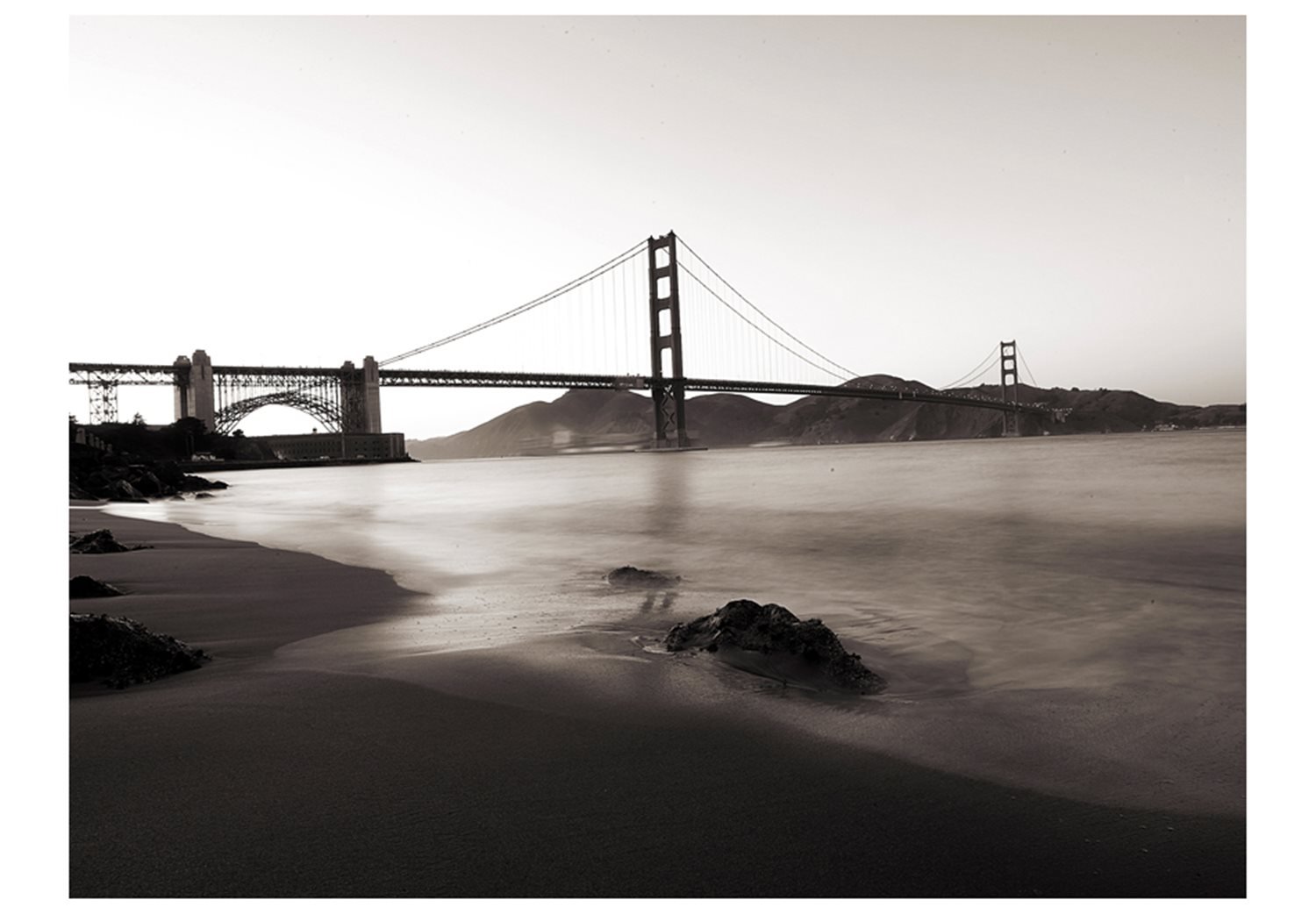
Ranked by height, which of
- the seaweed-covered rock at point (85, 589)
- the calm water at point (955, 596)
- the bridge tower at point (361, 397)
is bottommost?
the calm water at point (955, 596)

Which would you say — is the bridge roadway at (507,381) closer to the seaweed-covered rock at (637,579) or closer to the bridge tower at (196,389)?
the bridge tower at (196,389)

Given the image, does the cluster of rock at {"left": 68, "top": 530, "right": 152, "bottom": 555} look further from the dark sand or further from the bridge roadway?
the bridge roadway

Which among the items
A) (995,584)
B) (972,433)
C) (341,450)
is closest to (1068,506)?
(995,584)

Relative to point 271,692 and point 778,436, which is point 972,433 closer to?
point 778,436

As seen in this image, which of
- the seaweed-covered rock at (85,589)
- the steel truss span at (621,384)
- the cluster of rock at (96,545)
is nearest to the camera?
the seaweed-covered rock at (85,589)

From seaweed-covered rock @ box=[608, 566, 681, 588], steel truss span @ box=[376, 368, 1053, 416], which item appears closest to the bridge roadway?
steel truss span @ box=[376, 368, 1053, 416]

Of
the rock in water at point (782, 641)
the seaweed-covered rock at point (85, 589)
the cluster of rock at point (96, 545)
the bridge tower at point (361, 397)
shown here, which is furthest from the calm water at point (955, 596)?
the bridge tower at point (361, 397)
